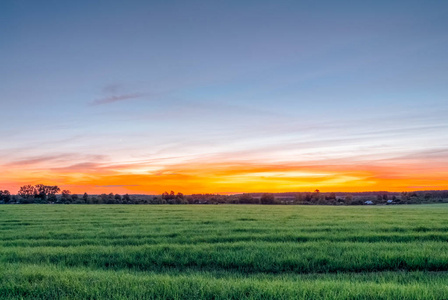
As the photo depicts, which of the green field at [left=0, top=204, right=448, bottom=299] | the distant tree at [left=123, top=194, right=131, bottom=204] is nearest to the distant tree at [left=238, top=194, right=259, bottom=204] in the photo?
the distant tree at [left=123, top=194, right=131, bottom=204]

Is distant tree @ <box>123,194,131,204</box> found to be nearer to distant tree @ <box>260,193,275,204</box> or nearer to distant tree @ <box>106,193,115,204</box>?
distant tree @ <box>106,193,115,204</box>

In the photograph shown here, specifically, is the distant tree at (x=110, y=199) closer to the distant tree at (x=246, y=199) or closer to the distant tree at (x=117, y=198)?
the distant tree at (x=117, y=198)

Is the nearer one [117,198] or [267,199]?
[267,199]

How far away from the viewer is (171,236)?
56.0ft

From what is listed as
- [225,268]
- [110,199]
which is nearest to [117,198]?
[110,199]

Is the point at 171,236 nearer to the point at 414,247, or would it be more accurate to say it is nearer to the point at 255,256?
the point at 255,256

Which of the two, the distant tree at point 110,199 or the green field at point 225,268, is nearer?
the green field at point 225,268

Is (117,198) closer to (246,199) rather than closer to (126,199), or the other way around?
(126,199)

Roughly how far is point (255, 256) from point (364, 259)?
139 inches

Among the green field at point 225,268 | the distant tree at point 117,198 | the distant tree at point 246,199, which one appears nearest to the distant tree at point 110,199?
the distant tree at point 117,198

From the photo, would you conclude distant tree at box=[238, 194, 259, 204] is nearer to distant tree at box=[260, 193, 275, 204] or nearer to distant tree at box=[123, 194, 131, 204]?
distant tree at box=[260, 193, 275, 204]

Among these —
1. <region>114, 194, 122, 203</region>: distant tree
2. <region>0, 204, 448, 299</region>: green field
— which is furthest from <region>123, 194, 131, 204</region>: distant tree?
<region>0, 204, 448, 299</region>: green field

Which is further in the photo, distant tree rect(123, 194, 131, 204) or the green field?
distant tree rect(123, 194, 131, 204)

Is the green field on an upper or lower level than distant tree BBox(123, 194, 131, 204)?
upper
